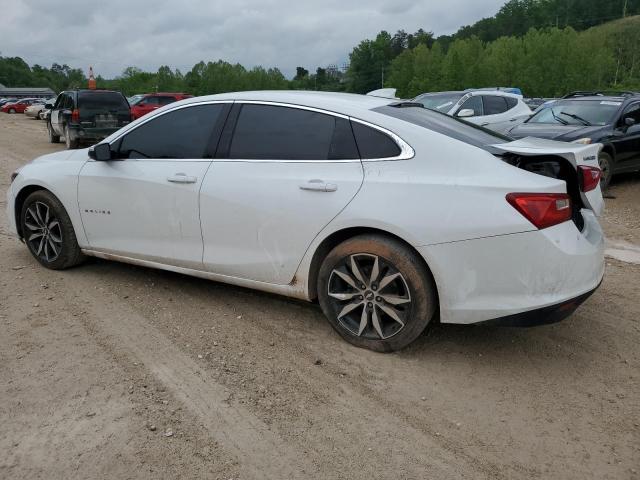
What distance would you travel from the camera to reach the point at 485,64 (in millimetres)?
65500

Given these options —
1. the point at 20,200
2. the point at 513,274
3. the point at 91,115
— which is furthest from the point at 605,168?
the point at 91,115

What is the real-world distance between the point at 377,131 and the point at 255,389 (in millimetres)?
1706

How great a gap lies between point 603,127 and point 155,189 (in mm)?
7817

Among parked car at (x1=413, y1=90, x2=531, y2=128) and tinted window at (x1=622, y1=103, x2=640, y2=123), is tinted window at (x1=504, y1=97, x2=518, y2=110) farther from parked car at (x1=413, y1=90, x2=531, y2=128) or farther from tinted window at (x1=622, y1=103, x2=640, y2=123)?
tinted window at (x1=622, y1=103, x2=640, y2=123)

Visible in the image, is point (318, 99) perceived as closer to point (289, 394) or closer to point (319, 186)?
point (319, 186)

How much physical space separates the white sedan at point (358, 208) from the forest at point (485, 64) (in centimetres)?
6334

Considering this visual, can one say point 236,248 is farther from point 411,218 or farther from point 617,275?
point 617,275

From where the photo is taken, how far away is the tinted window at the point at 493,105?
13.2m

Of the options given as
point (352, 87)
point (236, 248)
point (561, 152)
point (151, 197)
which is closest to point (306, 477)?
point (236, 248)

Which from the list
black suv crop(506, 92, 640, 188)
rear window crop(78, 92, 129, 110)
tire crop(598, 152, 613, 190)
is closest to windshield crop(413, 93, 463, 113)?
black suv crop(506, 92, 640, 188)

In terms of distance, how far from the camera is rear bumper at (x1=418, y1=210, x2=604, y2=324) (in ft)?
10.2

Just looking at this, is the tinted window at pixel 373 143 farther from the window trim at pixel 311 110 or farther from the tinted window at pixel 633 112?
the tinted window at pixel 633 112

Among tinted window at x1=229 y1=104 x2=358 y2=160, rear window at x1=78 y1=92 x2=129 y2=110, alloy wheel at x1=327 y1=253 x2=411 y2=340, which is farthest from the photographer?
rear window at x1=78 y1=92 x2=129 y2=110

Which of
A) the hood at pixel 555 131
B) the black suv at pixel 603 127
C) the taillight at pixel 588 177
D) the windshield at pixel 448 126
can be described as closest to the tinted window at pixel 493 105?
the black suv at pixel 603 127
